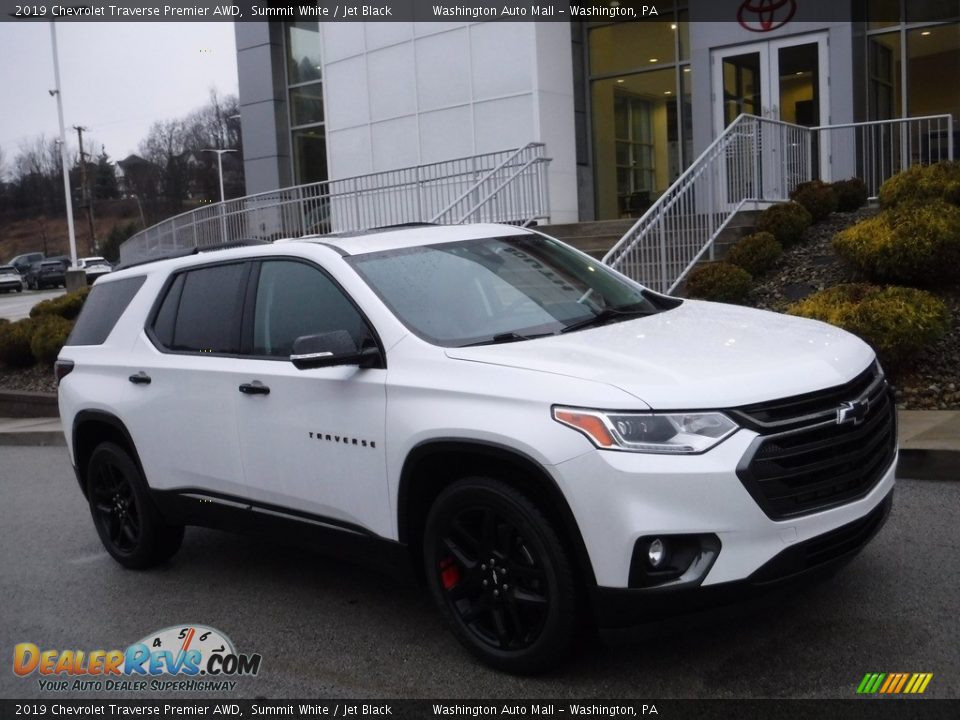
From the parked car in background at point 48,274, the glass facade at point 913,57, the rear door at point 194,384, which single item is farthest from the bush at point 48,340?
the parked car in background at point 48,274

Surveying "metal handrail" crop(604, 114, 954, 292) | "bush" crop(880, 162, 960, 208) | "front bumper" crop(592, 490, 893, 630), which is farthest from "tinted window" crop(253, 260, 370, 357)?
"bush" crop(880, 162, 960, 208)

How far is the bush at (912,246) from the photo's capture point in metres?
9.41

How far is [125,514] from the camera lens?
6332mm

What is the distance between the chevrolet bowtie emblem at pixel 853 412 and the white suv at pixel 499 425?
1 centimetres

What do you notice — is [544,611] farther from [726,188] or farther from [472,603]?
[726,188]

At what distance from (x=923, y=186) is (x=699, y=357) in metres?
7.90

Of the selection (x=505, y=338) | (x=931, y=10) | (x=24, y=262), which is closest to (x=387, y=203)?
(x=931, y=10)

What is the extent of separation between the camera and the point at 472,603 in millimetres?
→ 4371

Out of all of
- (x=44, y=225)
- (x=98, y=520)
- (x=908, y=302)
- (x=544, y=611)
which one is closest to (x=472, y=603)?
(x=544, y=611)

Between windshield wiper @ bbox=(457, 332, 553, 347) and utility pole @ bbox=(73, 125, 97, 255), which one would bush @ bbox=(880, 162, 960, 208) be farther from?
utility pole @ bbox=(73, 125, 97, 255)

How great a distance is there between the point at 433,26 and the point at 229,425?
17792mm

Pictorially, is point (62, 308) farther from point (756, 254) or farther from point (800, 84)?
point (800, 84)

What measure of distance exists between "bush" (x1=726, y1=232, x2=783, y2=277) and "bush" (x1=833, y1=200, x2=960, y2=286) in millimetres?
1403

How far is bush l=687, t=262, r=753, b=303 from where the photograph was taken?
1074 centimetres
